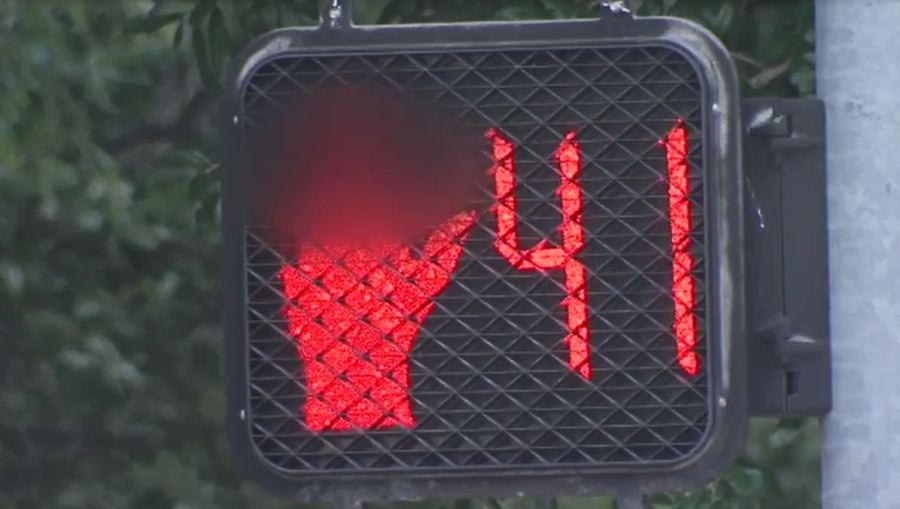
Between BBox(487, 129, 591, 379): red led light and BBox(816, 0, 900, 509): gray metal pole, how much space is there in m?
0.34

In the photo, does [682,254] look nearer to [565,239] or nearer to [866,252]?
[565,239]

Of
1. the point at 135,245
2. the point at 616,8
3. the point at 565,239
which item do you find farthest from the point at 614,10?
the point at 135,245

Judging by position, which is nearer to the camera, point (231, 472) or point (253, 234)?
point (253, 234)

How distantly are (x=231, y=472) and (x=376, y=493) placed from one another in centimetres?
242

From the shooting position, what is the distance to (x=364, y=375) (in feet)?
8.34

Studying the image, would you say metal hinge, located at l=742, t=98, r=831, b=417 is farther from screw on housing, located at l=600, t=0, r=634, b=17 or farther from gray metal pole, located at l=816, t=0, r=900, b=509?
screw on housing, located at l=600, t=0, r=634, b=17

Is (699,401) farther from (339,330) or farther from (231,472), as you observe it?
(231,472)

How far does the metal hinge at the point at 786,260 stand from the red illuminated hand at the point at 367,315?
15.0 inches

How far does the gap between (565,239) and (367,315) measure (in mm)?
247

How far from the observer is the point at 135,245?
15.9 feet

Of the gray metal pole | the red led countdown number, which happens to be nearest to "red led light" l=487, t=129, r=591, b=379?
the red led countdown number

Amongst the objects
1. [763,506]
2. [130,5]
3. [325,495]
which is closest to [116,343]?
[130,5]

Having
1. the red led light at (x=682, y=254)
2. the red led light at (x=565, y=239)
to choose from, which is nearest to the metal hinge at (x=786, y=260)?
the red led light at (x=682, y=254)

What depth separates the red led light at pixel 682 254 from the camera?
2.54 metres
